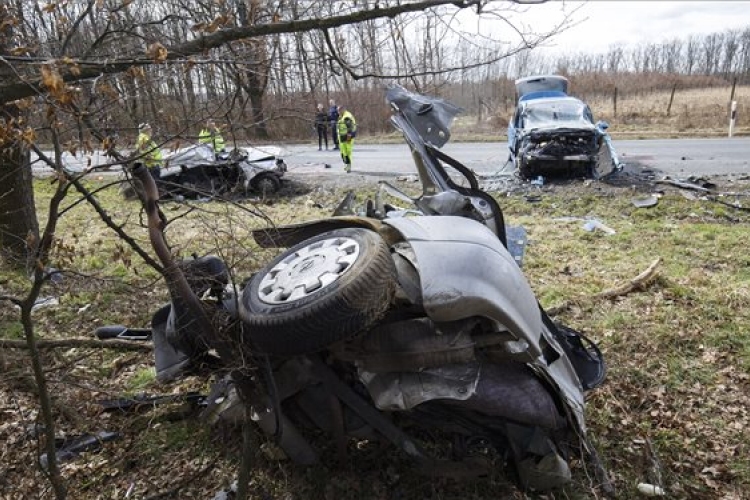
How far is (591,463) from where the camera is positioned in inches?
112

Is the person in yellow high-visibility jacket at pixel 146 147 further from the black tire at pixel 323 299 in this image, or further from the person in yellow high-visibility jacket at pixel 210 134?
the black tire at pixel 323 299

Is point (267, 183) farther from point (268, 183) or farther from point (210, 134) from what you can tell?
point (210, 134)

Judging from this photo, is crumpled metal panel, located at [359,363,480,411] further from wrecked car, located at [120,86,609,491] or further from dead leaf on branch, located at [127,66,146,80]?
dead leaf on branch, located at [127,66,146,80]

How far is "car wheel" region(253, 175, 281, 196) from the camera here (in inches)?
452

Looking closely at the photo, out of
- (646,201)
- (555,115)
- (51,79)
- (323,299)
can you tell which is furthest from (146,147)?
(555,115)

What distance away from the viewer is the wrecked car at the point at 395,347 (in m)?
2.28

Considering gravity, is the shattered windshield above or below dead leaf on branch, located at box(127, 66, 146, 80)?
below

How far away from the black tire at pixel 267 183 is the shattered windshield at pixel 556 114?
5318 mm

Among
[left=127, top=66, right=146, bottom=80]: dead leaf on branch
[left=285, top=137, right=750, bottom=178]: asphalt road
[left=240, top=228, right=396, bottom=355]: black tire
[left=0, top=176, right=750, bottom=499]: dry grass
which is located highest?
[left=127, top=66, right=146, bottom=80]: dead leaf on branch

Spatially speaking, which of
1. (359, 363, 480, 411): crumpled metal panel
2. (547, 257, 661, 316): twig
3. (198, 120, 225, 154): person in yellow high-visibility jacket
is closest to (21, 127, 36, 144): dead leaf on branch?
(198, 120, 225, 154): person in yellow high-visibility jacket

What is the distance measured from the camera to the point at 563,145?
35.2 feet

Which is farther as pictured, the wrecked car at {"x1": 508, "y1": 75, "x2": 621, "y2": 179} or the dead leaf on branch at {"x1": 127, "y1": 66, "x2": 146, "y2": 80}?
the wrecked car at {"x1": 508, "y1": 75, "x2": 621, "y2": 179}

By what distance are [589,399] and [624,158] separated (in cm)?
1129

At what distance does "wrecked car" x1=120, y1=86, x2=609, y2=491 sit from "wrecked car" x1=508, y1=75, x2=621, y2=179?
8410mm
